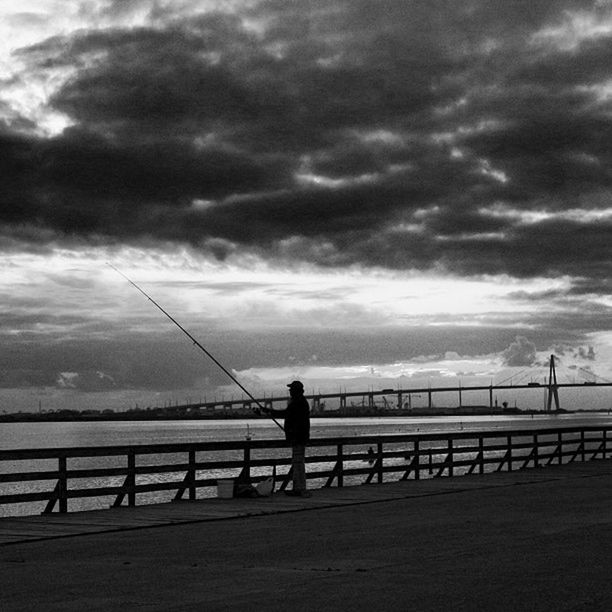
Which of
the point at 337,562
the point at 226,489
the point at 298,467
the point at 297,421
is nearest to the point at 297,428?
the point at 297,421

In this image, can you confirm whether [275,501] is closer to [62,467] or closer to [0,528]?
[62,467]

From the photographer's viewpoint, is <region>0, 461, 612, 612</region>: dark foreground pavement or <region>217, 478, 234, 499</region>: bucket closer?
<region>0, 461, 612, 612</region>: dark foreground pavement

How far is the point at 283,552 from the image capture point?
39.6 ft

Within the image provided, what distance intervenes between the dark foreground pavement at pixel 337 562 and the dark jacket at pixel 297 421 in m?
2.06

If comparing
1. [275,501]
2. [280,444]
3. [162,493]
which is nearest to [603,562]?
[275,501]

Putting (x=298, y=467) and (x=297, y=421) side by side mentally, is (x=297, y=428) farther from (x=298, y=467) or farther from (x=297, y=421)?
(x=298, y=467)

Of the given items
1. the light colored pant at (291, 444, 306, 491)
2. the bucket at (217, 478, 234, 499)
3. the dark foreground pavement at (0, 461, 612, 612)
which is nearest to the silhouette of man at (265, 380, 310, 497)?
the light colored pant at (291, 444, 306, 491)

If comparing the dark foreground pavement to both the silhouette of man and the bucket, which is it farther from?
the bucket

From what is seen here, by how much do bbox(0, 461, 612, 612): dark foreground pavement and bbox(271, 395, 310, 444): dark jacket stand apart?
206 cm

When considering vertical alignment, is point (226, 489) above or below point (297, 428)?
below

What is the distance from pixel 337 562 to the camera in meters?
11.1

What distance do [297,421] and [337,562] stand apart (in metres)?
9.09

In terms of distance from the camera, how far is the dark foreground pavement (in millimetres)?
8711

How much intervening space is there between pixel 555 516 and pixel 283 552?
5.77 meters
